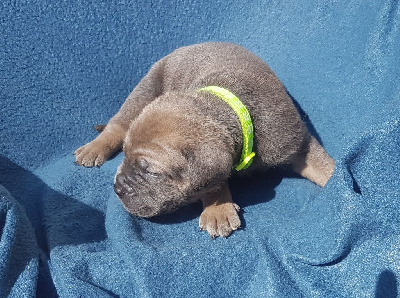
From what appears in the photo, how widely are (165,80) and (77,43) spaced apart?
3.11 feet

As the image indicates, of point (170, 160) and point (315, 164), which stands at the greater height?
point (170, 160)

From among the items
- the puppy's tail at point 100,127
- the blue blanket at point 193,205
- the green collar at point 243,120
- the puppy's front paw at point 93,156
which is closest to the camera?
the blue blanket at point 193,205

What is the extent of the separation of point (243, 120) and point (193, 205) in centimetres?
80

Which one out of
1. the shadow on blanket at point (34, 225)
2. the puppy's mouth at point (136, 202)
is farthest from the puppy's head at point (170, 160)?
the shadow on blanket at point (34, 225)

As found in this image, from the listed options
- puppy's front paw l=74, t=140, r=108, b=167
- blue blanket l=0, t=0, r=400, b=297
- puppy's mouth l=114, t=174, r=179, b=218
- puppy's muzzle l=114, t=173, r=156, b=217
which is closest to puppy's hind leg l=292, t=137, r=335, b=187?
blue blanket l=0, t=0, r=400, b=297

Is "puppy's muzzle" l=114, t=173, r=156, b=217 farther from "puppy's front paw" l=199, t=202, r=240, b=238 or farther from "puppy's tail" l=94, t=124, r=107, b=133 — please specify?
"puppy's tail" l=94, t=124, r=107, b=133

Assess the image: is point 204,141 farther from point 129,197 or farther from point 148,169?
point 129,197

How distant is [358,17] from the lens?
3.77 meters

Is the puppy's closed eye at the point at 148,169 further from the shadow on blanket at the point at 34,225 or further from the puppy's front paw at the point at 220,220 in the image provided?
the shadow on blanket at the point at 34,225

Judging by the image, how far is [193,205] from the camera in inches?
128

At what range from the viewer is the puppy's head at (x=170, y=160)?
250 centimetres

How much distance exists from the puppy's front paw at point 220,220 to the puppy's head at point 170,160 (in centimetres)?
29

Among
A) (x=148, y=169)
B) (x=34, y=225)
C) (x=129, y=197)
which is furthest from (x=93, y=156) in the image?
(x=148, y=169)

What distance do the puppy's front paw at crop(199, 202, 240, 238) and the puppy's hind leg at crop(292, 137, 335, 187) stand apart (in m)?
0.77
